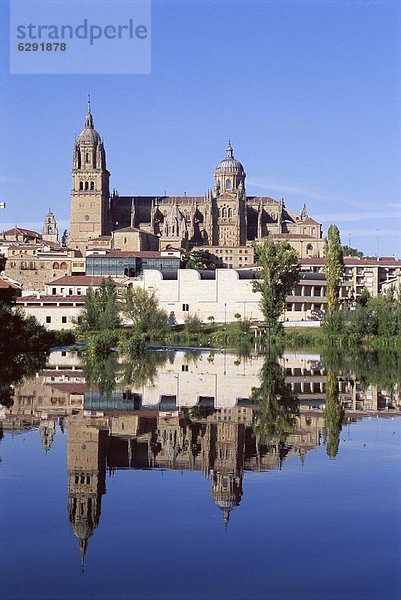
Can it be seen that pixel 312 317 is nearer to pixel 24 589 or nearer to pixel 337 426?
pixel 337 426

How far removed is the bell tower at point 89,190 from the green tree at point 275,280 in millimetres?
40255

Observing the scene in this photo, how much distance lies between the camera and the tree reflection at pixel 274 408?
14367 mm

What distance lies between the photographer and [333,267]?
48094 mm

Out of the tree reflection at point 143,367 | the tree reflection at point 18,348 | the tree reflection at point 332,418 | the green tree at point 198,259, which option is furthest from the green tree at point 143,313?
the tree reflection at point 332,418

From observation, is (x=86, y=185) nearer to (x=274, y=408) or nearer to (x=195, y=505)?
(x=274, y=408)

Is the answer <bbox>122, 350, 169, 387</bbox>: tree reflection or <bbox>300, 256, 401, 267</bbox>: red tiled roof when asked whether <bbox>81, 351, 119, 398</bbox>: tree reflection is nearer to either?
<bbox>122, 350, 169, 387</bbox>: tree reflection

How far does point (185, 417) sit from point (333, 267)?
32.5m

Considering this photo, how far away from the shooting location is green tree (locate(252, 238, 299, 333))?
47.2 meters

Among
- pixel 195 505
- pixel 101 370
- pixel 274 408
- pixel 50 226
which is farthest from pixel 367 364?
pixel 50 226

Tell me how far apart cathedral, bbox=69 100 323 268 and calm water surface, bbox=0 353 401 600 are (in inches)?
2660

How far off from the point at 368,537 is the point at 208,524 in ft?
4.66

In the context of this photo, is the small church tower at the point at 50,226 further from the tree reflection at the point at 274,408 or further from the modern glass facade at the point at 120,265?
the tree reflection at the point at 274,408

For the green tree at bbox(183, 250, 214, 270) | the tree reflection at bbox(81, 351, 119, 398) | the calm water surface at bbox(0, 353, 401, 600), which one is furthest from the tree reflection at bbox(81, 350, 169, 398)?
the green tree at bbox(183, 250, 214, 270)

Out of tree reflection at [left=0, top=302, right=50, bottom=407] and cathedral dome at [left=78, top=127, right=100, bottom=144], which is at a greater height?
cathedral dome at [left=78, top=127, right=100, bottom=144]
